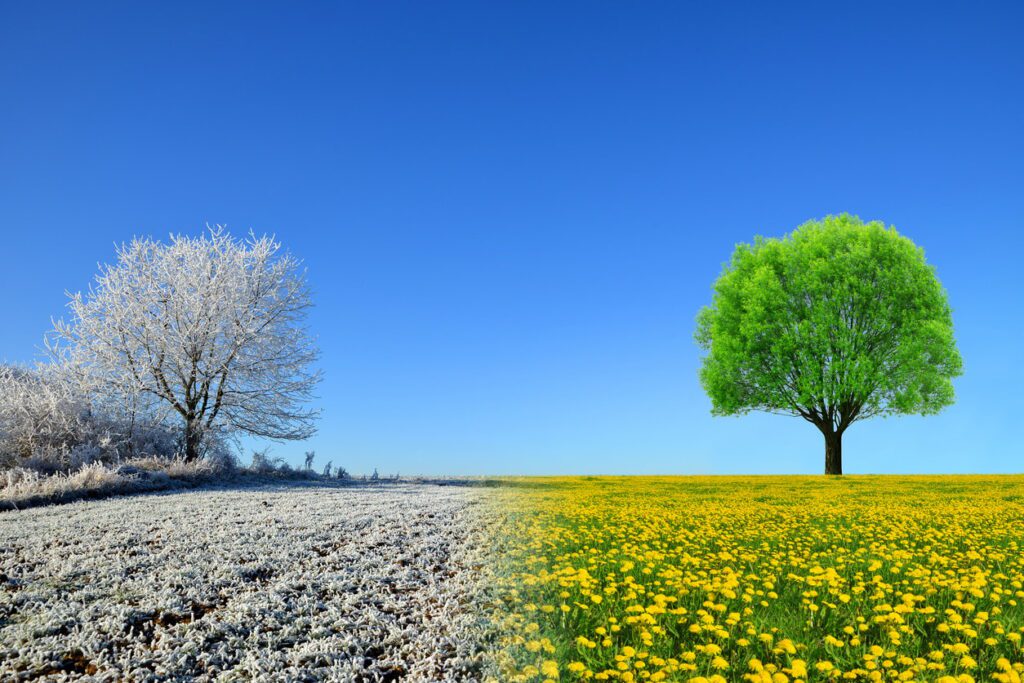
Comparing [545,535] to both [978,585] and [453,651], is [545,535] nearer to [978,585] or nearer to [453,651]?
[453,651]

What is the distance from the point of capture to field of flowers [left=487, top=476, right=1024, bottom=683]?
5324 millimetres

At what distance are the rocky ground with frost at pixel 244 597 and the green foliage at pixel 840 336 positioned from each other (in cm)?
2431

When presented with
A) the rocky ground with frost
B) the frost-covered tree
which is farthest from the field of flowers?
the frost-covered tree

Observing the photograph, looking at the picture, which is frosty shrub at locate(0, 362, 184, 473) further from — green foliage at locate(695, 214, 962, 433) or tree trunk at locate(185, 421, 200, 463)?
green foliage at locate(695, 214, 962, 433)

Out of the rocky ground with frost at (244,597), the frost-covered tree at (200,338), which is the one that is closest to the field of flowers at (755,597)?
the rocky ground with frost at (244,597)

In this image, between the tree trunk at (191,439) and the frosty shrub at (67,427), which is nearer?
the frosty shrub at (67,427)

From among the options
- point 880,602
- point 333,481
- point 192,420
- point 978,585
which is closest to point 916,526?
point 978,585

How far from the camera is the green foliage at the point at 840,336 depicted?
1208 inches

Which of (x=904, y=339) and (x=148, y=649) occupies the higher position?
(x=904, y=339)

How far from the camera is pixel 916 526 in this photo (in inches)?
→ 481

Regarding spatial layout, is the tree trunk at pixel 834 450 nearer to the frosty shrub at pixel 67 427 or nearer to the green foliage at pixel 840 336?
the green foliage at pixel 840 336

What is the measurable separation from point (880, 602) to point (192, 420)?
808 inches

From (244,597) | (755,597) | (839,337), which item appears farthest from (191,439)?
(839,337)

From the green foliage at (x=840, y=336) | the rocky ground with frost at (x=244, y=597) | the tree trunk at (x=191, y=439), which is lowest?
the rocky ground with frost at (x=244, y=597)
